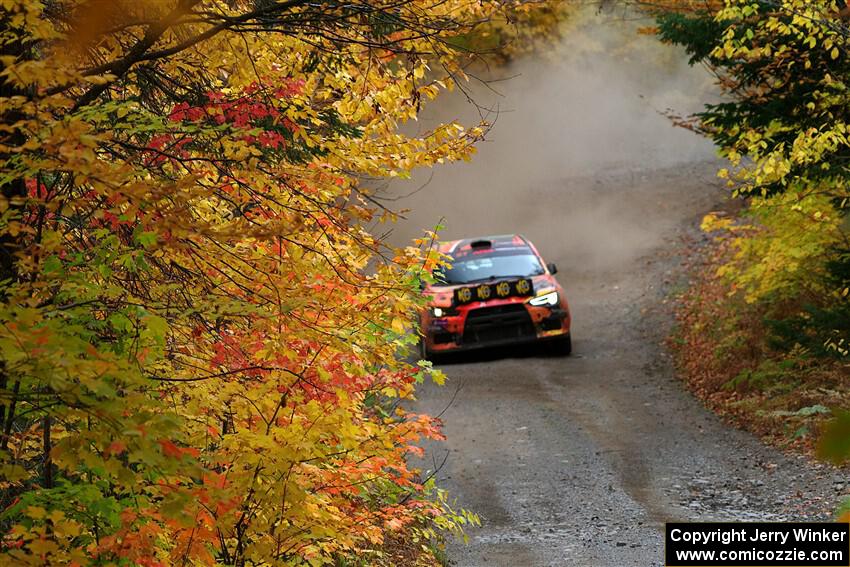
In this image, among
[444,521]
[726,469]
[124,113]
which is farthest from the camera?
[726,469]

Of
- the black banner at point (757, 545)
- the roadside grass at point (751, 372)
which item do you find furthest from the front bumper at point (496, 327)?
the black banner at point (757, 545)

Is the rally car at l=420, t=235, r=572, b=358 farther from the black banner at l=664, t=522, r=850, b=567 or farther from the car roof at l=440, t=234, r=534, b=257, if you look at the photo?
the black banner at l=664, t=522, r=850, b=567

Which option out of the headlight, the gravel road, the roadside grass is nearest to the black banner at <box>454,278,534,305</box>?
the headlight

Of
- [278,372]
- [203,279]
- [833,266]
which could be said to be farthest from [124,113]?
[833,266]

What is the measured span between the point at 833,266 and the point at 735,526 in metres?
4.58

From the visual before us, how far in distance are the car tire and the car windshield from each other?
123cm

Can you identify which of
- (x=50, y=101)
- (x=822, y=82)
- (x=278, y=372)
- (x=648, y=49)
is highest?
(x=648, y=49)

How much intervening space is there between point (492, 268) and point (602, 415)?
13.0 feet

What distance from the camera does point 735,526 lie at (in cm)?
816

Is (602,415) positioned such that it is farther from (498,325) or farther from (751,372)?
Answer: (498,325)

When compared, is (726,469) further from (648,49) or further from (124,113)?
(648,49)

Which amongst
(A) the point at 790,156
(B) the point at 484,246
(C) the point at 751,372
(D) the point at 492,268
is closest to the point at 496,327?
(D) the point at 492,268

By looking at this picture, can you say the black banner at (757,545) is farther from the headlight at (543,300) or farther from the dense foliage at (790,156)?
the headlight at (543,300)

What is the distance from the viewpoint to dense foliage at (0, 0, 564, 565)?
3678 mm
